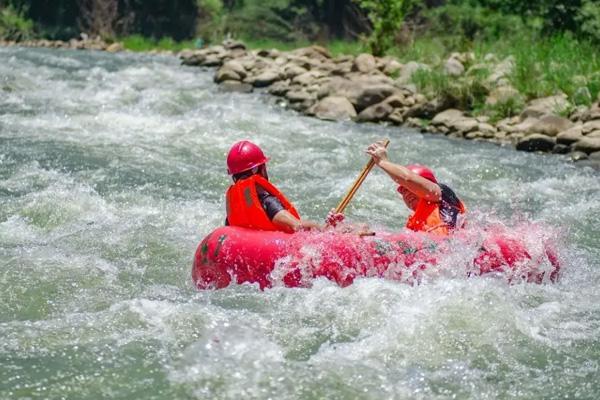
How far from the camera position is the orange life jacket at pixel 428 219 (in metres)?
4.82

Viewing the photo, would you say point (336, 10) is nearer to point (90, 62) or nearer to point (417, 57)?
point (90, 62)

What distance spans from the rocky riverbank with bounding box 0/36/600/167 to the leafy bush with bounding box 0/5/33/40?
14.9 m

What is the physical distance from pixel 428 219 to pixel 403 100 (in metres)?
7.32

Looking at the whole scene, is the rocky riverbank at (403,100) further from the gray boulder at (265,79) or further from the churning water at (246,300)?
the churning water at (246,300)

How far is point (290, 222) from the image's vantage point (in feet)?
15.2

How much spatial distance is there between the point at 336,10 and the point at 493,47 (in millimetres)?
17857

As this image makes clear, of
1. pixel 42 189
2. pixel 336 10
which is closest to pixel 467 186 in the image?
pixel 42 189

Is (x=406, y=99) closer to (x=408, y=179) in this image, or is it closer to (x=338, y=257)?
(x=408, y=179)

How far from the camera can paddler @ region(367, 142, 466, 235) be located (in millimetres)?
4805

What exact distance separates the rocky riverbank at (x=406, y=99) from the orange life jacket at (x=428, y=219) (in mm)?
4745

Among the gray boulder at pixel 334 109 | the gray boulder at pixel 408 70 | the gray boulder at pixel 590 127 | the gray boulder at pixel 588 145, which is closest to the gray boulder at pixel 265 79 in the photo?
the gray boulder at pixel 408 70

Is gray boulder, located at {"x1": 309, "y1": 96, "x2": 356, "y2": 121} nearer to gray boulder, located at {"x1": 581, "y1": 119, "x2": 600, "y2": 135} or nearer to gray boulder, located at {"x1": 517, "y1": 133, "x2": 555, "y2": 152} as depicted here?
gray boulder, located at {"x1": 517, "y1": 133, "x2": 555, "y2": 152}

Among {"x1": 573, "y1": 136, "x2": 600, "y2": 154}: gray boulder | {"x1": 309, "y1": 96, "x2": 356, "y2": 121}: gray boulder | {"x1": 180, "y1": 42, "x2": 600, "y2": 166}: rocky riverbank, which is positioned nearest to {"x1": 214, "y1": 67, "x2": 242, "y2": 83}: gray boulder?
{"x1": 180, "y1": 42, "x2": 600, "y2": 166}: rocky riverbank

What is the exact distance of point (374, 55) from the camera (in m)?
15.6
